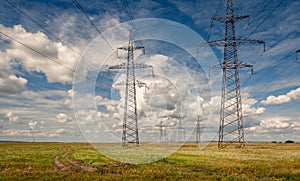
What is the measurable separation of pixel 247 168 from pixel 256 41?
32691 mm

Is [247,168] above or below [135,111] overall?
below

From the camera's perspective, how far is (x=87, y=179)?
59.4 ft

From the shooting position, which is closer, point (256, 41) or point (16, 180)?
point (16, 180)

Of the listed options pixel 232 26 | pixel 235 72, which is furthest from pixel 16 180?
pixel 232 26

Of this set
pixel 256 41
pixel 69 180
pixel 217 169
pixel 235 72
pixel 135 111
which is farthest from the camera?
pixel 135 111

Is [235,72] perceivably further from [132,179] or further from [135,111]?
[132,179]

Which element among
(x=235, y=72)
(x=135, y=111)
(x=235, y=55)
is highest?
(x=235, y=55)

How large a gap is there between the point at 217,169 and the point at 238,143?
38.4 m

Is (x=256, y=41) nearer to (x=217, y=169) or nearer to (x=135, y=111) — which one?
(x=135, y=111)

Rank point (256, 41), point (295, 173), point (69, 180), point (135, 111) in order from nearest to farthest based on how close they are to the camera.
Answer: point (69, 180) → point (295, 173) → point (256, 41) → point (135, 111)

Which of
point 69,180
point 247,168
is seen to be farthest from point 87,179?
point 247,168

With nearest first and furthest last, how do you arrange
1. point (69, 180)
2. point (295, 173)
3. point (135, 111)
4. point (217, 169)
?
point (69, 180) < point (295, 173) < point (217, 169) < point (135, 111)

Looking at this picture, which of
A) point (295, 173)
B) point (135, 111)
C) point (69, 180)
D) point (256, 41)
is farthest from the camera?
point (135, 111)

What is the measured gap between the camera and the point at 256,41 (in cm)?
5178
